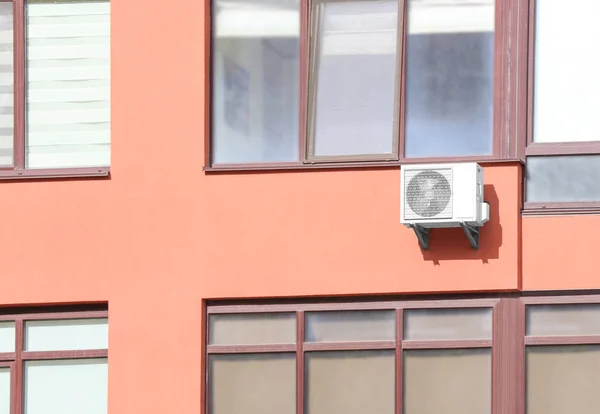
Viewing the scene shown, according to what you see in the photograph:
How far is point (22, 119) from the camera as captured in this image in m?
12.3

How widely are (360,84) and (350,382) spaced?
265 centimetres

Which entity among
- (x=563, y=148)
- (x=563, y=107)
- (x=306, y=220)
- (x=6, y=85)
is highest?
(x=6, y=85)

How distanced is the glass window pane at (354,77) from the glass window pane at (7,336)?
320cm

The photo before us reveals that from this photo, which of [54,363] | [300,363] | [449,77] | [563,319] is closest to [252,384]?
[300,363]

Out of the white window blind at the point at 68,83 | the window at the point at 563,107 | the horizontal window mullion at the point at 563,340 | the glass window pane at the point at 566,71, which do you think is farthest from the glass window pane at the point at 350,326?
the white window blind at the point at 68,83

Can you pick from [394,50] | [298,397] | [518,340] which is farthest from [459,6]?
[298,397]

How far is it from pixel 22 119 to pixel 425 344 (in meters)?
4.25

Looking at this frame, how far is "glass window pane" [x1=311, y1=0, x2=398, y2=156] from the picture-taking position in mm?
11836

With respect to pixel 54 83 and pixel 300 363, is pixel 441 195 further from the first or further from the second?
pixel 54 83

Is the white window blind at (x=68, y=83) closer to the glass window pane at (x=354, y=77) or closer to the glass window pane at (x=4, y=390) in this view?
the glass window pane at (x=4, y=390)

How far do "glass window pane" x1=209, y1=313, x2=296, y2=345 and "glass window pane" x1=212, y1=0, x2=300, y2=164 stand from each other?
Answer: 1409 mm

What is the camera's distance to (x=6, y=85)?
1240 cm

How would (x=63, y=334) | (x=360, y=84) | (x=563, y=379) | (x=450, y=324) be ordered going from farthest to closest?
(x=63, y=334) → (x=360, y=84) → (x=450, y=324) → (x=563, y=379)

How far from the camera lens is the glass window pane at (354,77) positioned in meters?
11.8
